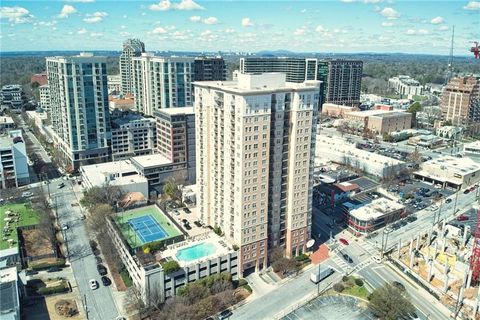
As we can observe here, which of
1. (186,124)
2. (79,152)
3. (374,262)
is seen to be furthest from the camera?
(79,152)

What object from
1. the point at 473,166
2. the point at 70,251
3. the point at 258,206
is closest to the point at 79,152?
the point at 70,251

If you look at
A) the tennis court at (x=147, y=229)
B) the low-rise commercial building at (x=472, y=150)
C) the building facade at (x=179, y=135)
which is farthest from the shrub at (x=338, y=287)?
the low-rise commercial building at (x=472, y=150)

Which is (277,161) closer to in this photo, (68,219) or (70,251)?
(70,251)

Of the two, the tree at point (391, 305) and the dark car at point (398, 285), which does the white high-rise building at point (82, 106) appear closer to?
the dark car at point (398, 285)

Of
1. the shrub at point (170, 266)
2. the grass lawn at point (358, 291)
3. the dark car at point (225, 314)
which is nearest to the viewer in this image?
the dark car at point (225, 314)

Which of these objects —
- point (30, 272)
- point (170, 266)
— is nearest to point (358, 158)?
point (170, 266)
